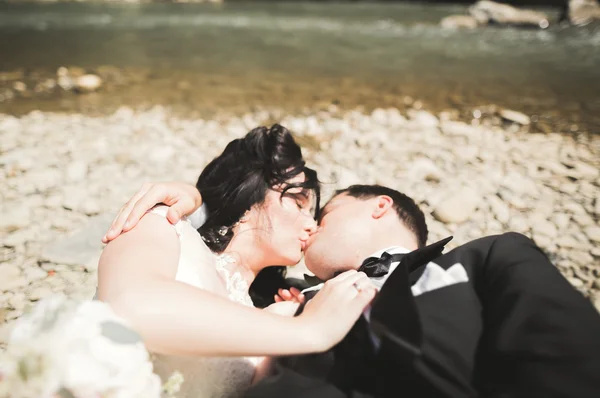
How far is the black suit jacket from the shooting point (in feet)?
4.38

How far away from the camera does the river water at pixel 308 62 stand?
21.3 ft

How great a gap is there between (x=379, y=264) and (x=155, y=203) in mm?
997

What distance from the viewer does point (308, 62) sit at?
29.7 ft

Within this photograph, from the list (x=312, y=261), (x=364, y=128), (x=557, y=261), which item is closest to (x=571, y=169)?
(x=557, y=261)

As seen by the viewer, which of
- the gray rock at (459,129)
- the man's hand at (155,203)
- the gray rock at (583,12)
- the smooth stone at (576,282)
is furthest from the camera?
the gray rock at (583,12)

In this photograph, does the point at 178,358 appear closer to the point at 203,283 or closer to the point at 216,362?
the point at 216,362

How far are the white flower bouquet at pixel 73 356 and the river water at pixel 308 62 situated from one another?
498 cm

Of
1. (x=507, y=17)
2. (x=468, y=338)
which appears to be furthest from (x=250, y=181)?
(x=507, y=17)

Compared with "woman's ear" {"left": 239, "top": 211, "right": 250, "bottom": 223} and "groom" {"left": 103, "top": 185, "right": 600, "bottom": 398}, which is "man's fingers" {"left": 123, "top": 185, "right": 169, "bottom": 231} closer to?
"woman's ear" {"left": 239, "top": 211, "right": 250, "bottom": 223}

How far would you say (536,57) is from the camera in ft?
33.9

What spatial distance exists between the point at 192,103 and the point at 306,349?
5.32 m

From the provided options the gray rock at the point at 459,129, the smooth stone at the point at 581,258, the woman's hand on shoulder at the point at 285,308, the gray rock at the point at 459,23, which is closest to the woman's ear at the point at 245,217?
the woman's hand on shoulder at the point at 285,308

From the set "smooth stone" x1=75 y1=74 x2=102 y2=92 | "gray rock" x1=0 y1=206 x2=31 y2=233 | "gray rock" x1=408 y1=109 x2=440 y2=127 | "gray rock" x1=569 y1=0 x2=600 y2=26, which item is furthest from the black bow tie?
"gray rock" x1=569 y1=0 x2=600 y2=26

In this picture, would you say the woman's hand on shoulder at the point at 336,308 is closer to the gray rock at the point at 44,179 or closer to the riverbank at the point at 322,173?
the riverbank at the point at 322,173
